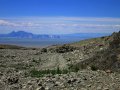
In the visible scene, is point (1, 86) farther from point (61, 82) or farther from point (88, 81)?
point (88, 81)

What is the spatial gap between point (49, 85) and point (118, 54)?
6288mm

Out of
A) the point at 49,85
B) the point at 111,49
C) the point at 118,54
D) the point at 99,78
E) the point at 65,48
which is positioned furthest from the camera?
the point at 65,48

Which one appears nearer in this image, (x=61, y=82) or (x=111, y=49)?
(x=61, y=82)

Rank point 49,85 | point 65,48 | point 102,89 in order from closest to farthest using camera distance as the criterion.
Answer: point 102,89, point 49,85, point 65,48

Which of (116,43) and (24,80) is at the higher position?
(116,43)

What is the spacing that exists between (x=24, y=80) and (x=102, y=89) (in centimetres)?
429

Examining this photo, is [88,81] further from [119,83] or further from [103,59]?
[103,59]

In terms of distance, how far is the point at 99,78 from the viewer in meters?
14.4

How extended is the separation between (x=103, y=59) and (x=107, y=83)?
210 inches

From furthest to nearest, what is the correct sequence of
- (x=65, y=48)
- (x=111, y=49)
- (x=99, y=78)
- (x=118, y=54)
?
(x=65, y=48), (x=111, y=49), (x=118, y=54), (x=99, y=78)

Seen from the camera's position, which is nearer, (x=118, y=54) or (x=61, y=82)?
(x=61, y=82)

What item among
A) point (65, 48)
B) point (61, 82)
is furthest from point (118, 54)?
point (65, 48)

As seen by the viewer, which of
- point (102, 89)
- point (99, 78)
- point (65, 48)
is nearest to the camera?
point (102, 89)

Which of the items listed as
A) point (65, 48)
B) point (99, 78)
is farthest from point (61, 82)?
point (65, 48)
